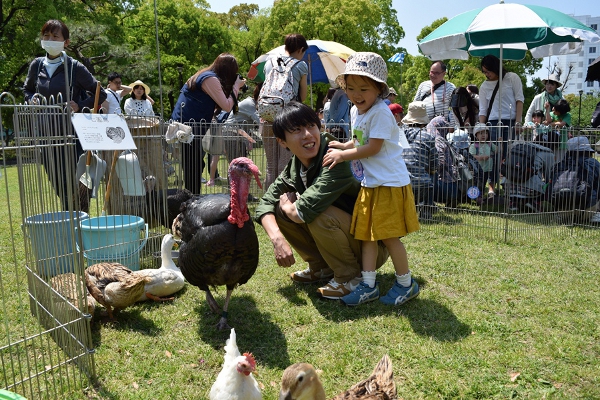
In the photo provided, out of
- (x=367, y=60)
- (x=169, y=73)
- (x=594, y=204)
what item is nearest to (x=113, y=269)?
(x=367, y=60)

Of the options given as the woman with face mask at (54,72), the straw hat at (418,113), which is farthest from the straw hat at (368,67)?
the straw hat at (418,113)

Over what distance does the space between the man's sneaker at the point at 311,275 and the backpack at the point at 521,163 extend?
10.0 ft

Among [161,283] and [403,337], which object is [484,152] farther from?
[161,283]

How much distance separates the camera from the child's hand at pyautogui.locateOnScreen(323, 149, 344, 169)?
11.8 ft

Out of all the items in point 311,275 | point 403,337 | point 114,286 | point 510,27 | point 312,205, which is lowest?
point 403,337

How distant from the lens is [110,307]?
3549mm

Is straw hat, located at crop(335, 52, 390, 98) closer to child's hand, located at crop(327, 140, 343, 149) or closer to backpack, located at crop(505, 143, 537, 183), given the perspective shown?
child's hand, located at crop(327, 140, 343, 149)

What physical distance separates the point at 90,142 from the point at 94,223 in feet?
6.48

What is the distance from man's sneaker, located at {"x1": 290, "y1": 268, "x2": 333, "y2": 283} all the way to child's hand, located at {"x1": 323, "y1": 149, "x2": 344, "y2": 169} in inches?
46.4

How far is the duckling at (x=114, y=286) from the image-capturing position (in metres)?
3.48

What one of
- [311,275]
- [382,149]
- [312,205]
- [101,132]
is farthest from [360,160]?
[101,132]

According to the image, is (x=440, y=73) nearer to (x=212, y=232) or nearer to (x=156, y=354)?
(x=212, y=232)

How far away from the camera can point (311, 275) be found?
4.39m

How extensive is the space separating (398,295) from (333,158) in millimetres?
1222
